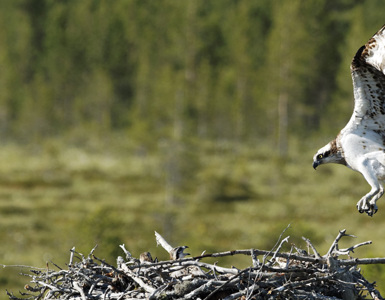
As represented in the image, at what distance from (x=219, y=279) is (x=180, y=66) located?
54.9 meters

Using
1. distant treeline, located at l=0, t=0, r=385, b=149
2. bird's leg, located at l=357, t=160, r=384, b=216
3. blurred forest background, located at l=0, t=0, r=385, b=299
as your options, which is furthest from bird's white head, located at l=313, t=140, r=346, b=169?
distant treeline, located at l=0, t=0, r=385, b=149

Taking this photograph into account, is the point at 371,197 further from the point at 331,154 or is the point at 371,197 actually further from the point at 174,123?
the point at 174,123

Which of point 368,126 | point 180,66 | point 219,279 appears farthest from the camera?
point 180,66

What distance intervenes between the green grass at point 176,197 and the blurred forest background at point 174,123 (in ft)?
0.44

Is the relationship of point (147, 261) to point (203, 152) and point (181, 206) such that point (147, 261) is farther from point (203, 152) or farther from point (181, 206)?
point (203, 152)

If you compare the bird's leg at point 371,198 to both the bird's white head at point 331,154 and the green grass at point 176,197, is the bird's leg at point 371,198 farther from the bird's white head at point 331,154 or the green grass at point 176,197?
the green grass at point 176,197

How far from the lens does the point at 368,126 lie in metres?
7.22

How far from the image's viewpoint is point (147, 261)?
19.6ft

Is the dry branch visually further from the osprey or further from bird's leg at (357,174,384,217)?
the osprey

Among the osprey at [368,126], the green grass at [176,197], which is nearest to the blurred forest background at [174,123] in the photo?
→ the green grass at [176,197]

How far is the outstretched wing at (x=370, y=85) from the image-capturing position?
6.66 meters

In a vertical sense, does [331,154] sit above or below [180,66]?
below

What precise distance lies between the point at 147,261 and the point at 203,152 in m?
45.6

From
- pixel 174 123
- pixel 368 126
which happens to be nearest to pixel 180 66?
pixel 174 123
